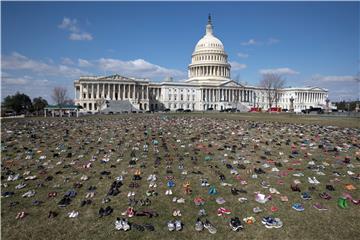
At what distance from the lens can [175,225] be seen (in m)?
7.00

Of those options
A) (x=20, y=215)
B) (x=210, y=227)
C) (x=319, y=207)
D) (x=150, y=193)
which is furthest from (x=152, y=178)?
(x=319, y=207)

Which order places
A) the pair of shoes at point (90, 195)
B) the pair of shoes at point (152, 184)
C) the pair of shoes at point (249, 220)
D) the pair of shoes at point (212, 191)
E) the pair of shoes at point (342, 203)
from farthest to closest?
the pair of shoes at point (152, 184)
the pair of shoes at point (212, 191)
the pair of shoes at point (90, 195)
the pair of shoes at point (342, 203)
the pair of shoes at point (249, 220)

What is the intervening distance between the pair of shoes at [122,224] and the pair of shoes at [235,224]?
2764 millimetres

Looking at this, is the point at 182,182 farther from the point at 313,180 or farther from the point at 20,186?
the point at 20,186

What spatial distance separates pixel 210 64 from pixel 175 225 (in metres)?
133

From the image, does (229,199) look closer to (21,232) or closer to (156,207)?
(156,207)

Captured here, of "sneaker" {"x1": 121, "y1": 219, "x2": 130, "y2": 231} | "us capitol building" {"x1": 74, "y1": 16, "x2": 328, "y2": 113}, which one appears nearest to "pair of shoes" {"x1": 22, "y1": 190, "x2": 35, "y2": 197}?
"sneaker" {"x1": 121, "y1": 219, "x2": 130, "y2": 231}

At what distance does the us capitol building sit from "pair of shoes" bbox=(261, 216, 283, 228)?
304 feet

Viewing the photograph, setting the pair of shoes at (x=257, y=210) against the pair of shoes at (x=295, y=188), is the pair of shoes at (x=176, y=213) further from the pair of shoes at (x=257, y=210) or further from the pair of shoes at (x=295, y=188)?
the pair of shoes at (x=295, y=188)

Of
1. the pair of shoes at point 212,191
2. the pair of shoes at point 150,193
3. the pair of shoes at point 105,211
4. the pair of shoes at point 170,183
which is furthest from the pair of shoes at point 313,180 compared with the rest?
the pair of shoes at point 105,211

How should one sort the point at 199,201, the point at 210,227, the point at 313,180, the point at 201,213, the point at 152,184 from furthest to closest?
the point at 313,180, the point at 152,184, the point at 199,201, the point at 201,213, the point at 210,227

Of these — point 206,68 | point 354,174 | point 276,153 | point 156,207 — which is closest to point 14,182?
point 156,207

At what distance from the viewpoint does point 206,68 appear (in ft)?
449

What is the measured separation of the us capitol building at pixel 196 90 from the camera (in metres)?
112
